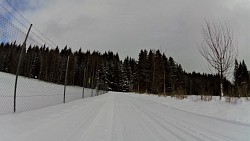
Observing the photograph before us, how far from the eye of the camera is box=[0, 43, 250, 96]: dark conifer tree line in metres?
12.5

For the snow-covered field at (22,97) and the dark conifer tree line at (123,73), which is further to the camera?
the dark conifer tree line at (123,73)

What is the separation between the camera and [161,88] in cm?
3819

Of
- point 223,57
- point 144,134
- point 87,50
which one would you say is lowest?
point 144,134

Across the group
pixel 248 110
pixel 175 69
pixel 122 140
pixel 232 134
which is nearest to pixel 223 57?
pixel 248 110

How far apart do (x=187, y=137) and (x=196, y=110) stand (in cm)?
548

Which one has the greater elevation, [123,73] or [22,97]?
[123,73]

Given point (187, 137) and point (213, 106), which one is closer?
point (187, 137)

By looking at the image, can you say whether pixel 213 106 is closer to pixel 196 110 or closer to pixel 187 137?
pixel 196 110

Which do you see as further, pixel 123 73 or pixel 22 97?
pixel 123 73

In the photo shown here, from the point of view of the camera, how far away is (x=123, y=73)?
303 ft

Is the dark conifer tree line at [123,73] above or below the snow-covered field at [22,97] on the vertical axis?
above

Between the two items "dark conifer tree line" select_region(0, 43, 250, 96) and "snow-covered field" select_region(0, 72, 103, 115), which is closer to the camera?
"snow-covered field" select_region(0, 72, 103, 115)

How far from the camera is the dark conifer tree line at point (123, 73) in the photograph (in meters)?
12.5

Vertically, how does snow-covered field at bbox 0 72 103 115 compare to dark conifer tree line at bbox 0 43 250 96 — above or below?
below
